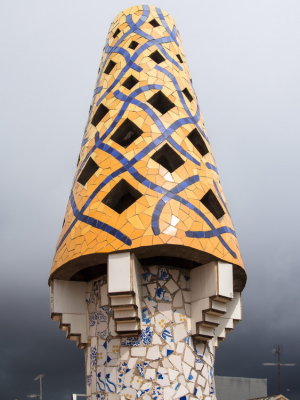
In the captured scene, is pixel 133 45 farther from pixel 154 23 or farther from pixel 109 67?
pixel 154 23

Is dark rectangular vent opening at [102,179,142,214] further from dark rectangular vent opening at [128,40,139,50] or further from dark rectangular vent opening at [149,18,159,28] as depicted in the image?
dark rectangular vent opening at [149,18,159,28]

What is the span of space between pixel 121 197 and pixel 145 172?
0.59 meters

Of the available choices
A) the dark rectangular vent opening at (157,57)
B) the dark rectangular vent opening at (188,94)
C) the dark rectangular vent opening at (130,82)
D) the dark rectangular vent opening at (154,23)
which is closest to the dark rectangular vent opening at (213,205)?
the dark rectangular vent opening at (188,94)

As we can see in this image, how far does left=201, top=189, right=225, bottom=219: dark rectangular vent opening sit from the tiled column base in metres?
1.05

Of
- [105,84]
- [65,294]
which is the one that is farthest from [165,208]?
[105,84]

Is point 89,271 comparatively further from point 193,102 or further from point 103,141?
point 193,102

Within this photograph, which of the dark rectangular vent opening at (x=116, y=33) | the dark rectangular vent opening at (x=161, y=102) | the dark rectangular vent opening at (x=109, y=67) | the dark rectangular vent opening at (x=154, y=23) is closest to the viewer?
the dark rectangular vent opening at (x=161, y=102)

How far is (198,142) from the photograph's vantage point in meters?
12.5

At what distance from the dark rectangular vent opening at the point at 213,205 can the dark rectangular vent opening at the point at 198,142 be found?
2.90 ft

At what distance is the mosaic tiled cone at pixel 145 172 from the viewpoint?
1096 centimetres

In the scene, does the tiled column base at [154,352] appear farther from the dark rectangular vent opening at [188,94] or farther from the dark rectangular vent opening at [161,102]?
the dark rectangular vent opening at [188,94]

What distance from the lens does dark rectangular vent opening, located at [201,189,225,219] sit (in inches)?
468

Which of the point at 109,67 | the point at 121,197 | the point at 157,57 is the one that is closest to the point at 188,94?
the point at 157,57

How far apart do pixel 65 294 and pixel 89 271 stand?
0.49 meters
